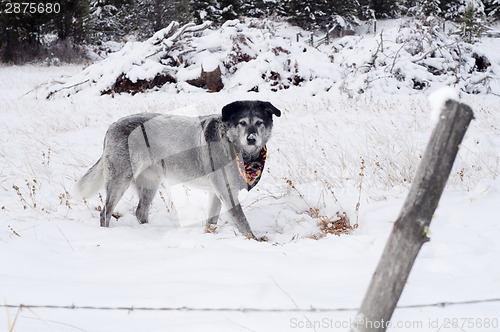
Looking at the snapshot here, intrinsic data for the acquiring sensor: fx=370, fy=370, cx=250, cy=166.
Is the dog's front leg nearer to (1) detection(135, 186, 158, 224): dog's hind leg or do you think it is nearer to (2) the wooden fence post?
(1) detection(135, 186, 158, 224): dog's hind leg

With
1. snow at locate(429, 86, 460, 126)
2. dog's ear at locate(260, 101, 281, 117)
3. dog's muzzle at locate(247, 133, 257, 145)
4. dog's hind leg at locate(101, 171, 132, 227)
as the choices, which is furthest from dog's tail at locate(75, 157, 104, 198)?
snow at locate(429, 86, 460, 126)

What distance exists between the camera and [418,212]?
1.04 metres

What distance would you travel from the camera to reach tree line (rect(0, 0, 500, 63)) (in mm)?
27891

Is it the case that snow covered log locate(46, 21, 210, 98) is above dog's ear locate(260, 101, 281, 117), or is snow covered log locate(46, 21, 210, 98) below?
below

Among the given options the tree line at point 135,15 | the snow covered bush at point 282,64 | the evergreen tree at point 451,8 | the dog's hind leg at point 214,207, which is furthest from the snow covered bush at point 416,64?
the evergreen tree at point 451,8

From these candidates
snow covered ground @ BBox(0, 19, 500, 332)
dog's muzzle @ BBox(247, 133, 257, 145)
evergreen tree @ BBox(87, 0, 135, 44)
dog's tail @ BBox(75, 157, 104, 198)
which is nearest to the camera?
snow covered ground @ BBox(0, 19, 500, 332)

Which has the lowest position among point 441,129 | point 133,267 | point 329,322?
point 133,267

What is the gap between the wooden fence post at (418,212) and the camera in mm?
1013

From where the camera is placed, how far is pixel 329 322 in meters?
1.66

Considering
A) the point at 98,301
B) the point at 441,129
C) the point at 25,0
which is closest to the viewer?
the point at 441,129

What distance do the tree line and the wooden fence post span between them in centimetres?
3141

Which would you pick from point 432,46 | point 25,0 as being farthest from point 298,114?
point 25,0

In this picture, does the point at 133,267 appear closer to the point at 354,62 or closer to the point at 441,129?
the point at 441,129

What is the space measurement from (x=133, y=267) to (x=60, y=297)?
0.58 meters
